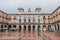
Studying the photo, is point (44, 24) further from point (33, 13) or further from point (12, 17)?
point (12, 17)

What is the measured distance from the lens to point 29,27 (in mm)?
80750

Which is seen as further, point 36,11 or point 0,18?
point 36,11

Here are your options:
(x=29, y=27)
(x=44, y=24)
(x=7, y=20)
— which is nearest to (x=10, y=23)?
(x=7, y=20)

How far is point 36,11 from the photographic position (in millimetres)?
83688

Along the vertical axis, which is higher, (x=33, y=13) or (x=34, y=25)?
(x=33, y=13)

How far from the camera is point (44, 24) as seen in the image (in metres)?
79.8

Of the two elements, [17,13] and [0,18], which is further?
[17,13]

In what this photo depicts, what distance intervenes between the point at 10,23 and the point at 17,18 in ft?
13.3

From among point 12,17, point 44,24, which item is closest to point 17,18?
point 12,17

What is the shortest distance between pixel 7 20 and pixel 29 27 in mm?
10785

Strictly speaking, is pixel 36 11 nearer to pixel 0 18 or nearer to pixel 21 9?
pixel 21 9

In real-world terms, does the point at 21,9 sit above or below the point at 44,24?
above

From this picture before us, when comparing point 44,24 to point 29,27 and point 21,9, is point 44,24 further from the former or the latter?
point 21,9

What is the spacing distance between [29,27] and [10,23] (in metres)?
8.95
